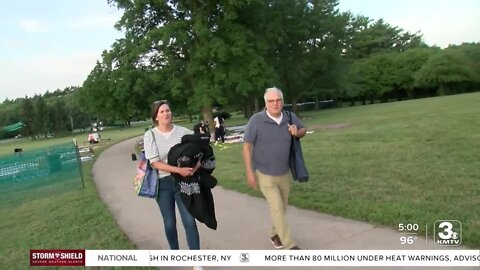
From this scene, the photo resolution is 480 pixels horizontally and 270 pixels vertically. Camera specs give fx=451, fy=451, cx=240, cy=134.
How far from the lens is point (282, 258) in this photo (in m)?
4.70

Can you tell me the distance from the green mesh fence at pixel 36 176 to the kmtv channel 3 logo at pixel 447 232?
10344mm

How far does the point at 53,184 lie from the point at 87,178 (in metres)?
1.39

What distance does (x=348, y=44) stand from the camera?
5225 cm

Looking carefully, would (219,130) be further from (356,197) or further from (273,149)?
(273,149)

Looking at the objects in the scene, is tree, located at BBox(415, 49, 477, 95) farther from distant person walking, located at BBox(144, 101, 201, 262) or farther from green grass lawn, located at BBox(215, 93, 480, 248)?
distant person walking, located at BBox(144, 101, 201, 262)

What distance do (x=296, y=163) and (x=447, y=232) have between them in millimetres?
1937

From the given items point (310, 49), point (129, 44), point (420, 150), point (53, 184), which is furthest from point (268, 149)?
point (310, 49)

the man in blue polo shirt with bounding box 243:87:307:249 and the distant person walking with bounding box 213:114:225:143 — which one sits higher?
the man in blue polo shirt with bounding box 243:87:307:249

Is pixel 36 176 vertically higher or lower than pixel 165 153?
lower

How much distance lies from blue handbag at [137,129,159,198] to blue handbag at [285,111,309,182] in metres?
1.54

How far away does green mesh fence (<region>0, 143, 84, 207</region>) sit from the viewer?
12773 millimetres

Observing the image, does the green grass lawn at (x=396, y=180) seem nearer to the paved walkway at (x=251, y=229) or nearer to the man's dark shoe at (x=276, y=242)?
the paved walkway at (x=251, y=229)

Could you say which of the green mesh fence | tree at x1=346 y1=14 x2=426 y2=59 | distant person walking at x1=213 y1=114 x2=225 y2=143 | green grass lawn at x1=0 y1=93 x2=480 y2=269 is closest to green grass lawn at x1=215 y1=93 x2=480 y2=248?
green grass lawn at x1=0 y1=93 x2=480 y2=269

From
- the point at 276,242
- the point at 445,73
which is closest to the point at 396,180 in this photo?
the point at 276,242
